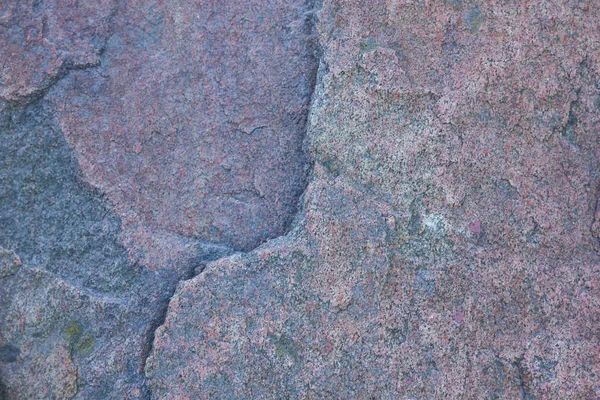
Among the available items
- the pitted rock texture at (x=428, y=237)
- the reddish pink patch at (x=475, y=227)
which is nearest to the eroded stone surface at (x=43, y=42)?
the pitted rock texture at (x=428, y=237)

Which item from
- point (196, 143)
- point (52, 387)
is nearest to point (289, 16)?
point (196, 143)

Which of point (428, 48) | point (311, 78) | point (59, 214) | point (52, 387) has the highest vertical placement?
point (428, 48)

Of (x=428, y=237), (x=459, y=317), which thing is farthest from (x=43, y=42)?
(x=459, y=317)

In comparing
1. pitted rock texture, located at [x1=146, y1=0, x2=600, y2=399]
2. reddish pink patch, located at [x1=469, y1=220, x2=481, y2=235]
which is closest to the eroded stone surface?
pitted rock texture, located at [x1=146, y1=0, x2=600, y2=399]

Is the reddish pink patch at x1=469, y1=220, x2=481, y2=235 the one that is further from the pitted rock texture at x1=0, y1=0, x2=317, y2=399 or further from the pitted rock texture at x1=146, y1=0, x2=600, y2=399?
the pitted rock texture at x1=0, y1=0, x2=317, y2=399

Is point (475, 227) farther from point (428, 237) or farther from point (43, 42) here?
point (43, 42)

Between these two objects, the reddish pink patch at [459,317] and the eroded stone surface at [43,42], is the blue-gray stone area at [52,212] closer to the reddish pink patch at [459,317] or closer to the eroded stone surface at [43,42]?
the eroded stone surface at [43,42]

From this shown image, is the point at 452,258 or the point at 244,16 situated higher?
the point at 244,16

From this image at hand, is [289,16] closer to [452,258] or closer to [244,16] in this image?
[244,16]

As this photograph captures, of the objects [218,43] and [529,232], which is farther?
[218,43]
